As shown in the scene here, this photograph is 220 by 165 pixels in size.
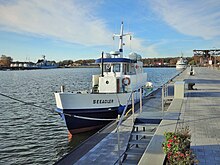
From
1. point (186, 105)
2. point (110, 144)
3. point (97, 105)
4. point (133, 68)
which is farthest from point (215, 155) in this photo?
point (133, 68)

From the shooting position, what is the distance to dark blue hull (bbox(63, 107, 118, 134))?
13.0 meters

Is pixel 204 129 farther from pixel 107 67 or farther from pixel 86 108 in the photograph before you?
pixel 107 67

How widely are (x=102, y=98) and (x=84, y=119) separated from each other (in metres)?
1.58

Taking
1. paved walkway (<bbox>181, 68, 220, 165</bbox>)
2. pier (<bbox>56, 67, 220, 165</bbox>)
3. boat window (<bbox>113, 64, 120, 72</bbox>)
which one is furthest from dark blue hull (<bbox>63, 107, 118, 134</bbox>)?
paved walkway (<bbox>181, 68, 220, 165</bbox>)

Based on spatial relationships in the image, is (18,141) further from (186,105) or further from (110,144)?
(186,105)

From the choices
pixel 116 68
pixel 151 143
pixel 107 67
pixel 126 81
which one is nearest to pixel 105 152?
pixel 151 143

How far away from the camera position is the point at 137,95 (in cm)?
1675

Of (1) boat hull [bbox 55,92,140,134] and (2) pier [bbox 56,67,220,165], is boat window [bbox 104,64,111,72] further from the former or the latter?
(2) pier [bbox 56,67,220,165]

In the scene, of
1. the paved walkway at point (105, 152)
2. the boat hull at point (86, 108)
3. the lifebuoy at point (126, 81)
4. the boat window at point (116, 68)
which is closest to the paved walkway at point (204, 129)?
the paved walkway at point (105, 152)

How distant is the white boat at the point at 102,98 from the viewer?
1291cm

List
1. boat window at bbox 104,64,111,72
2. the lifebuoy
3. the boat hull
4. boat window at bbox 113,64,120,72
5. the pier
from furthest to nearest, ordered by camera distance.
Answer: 1. boat window at bbox 104,64,111,72
2. boat window at bbox 113,64,120,72
3. the lifebuoy
4. the boat hull
5. the pier

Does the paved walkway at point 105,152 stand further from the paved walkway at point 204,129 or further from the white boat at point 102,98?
the white boat at point 102,98

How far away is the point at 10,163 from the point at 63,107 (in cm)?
382

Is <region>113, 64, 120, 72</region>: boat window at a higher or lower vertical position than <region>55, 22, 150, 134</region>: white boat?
higher
